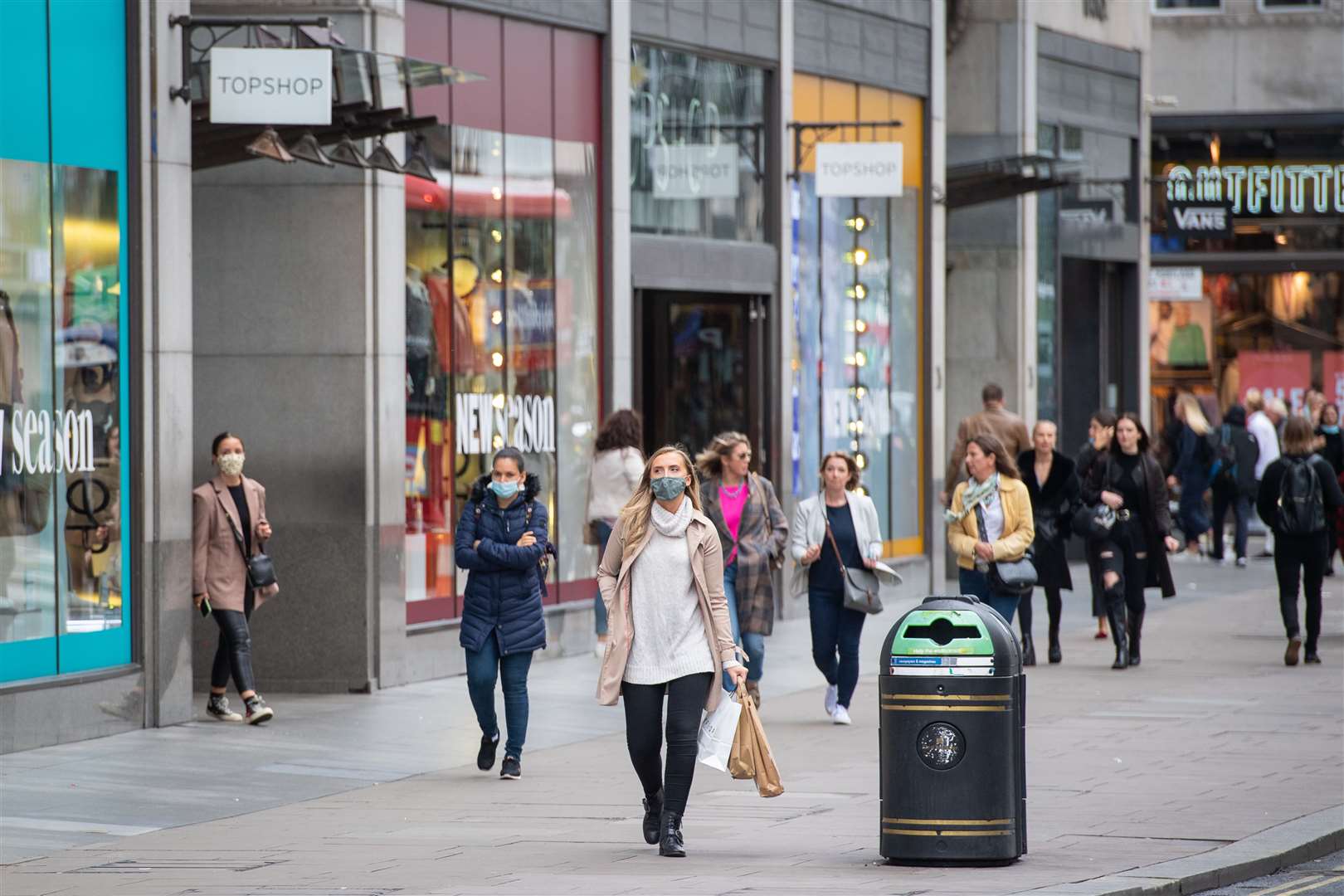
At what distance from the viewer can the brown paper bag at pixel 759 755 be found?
906cm

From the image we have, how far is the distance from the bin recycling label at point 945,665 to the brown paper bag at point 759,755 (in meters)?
0.66

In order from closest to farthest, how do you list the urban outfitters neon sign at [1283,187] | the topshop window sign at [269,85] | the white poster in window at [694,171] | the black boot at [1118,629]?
1. the topshop window sign at [269,85]
2. the black boot at [1118,629]
3. the white poster in window at [694,171]
4. the urban outfitters neon sign at [1283,187]

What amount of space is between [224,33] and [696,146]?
6.05m

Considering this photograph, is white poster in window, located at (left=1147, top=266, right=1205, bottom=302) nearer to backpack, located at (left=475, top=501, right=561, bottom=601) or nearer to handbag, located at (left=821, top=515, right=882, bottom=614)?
handbag, located at (left=821, top=515, right=882, bottom=614)

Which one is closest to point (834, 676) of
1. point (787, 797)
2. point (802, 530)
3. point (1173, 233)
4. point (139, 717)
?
point (802, 530)

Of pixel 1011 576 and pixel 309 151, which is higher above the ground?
pixel 309 151

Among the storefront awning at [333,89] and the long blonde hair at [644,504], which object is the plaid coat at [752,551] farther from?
the long blonde hair at [644,504]

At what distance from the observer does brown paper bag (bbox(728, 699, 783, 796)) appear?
9062 mm

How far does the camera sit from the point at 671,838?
9.10 m

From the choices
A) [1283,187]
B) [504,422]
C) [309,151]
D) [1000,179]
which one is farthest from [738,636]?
[1283,187]

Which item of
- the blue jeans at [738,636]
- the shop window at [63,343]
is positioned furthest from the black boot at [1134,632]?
the shop window at [63,343]

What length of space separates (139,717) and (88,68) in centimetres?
372

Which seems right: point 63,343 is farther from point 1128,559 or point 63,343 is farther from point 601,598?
point 1128,559

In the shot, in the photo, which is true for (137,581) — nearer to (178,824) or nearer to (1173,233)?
(178,824)
